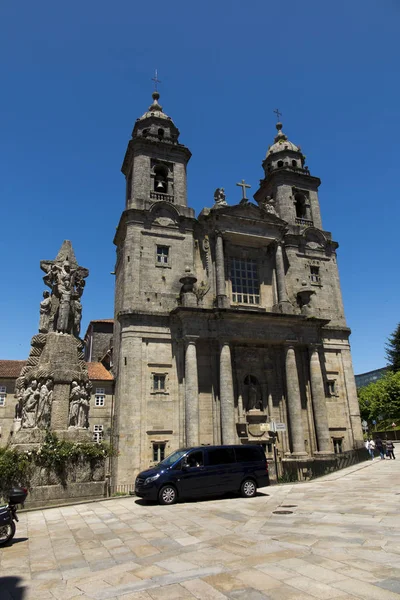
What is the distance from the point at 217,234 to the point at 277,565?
927 inches

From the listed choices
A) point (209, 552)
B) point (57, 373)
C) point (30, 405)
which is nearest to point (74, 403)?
point (57, 373)

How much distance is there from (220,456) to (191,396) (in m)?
9.34

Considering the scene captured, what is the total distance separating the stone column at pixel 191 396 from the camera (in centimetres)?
2212

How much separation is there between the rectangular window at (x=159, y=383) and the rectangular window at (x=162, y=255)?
7664 millimetres

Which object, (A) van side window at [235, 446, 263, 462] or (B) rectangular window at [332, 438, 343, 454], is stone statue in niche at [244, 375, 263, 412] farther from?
(A) van side window at [235, 446, 263, 462]

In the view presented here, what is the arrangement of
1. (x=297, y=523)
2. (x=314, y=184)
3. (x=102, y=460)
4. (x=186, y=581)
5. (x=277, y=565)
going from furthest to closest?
(x=314, y=184), (x=102, y=460), (x=297, y=523), (x=277, y=565), (x=186, y=581)

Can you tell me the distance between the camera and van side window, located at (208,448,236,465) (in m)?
13.3

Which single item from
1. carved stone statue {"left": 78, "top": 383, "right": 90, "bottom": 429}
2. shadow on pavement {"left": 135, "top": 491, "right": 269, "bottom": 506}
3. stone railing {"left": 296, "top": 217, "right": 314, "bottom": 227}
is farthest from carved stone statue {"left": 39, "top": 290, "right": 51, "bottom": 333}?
stone railing {"left": 296, "top": 217, "right": 314, "bottom": 227}

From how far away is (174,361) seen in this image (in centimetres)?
2461

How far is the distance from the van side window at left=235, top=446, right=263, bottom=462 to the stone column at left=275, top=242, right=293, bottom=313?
46.8 ft

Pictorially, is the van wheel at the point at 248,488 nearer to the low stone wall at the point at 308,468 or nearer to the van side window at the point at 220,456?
the van side window at the point at 220,456

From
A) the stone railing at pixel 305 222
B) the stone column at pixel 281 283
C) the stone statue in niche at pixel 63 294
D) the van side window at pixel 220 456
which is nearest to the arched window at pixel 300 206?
the stone railing at pixel 305 222

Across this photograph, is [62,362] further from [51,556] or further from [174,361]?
[174,361]

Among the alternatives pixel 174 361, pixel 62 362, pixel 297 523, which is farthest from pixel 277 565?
pixel 174 361
